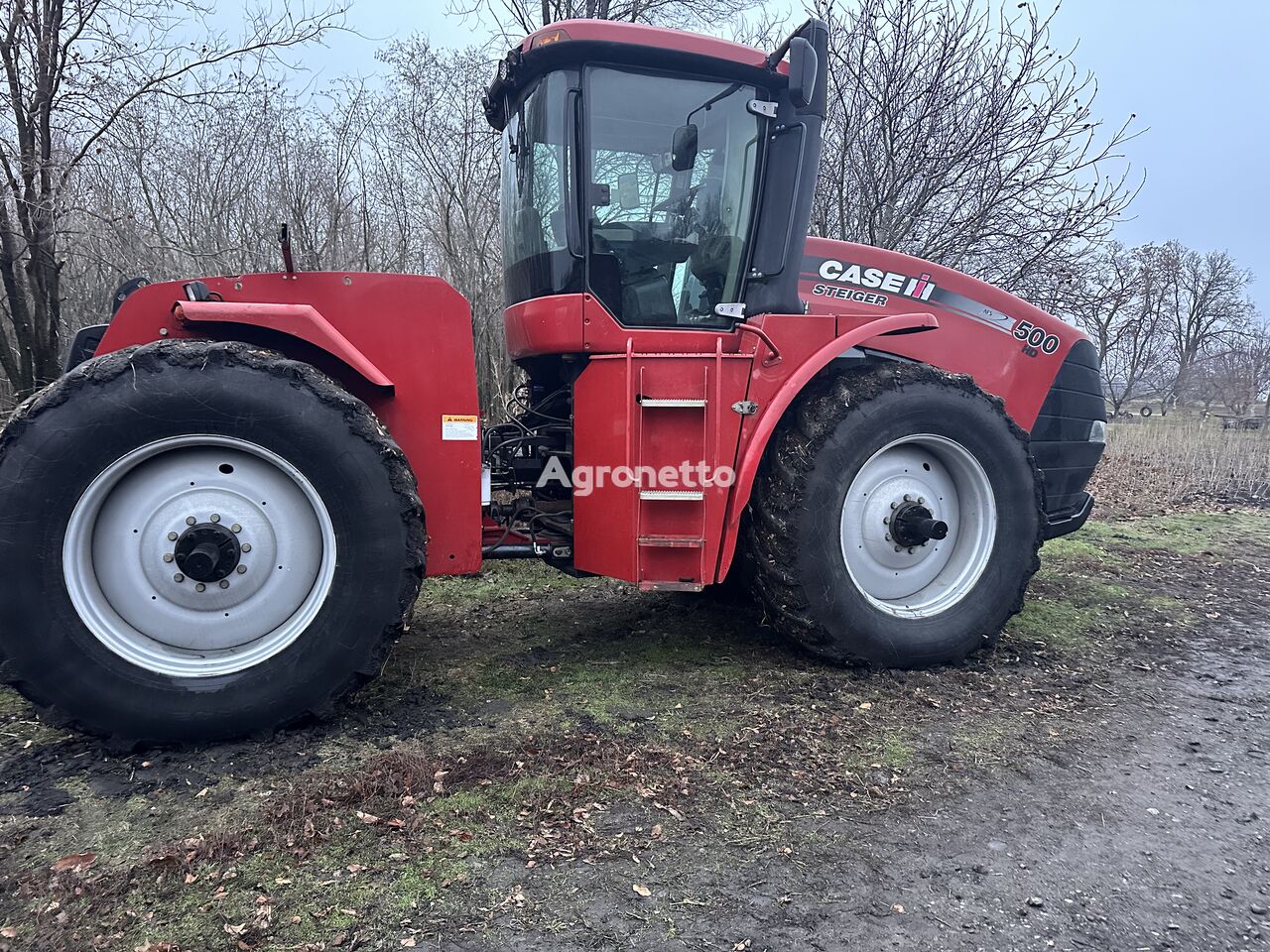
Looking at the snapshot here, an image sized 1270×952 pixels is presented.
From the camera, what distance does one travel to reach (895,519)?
Result: 3.69 m

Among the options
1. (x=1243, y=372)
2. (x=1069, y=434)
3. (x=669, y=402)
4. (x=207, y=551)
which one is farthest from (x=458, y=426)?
(x=1243, y=372)

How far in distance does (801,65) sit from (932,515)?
6.69 ft

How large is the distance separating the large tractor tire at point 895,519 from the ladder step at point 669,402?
463 millimetres

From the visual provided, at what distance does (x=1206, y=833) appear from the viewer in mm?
2428

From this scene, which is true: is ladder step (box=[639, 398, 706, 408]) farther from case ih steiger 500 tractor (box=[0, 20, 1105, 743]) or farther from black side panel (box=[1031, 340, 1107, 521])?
black side panel (box=[1031, 340, 1107, 521])

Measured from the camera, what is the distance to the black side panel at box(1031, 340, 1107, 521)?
15.0 ft

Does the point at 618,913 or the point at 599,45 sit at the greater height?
the point at 599,45

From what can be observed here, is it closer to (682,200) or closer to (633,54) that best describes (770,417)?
(682,200)

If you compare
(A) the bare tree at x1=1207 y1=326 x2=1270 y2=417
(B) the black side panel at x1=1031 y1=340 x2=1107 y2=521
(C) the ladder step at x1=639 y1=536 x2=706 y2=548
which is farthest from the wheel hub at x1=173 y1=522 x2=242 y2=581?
(A) the bare tree at x1=1207 y1=326 x2=1270 y2=417

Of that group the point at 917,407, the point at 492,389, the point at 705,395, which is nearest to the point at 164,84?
the point at 492,389

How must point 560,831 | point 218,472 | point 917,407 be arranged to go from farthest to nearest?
point 917,407 → point 218,472 → point 560,831

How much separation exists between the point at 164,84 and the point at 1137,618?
790 cm

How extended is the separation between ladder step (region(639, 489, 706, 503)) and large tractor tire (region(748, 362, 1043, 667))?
1.17 ft

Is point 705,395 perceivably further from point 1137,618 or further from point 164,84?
point 164,84
